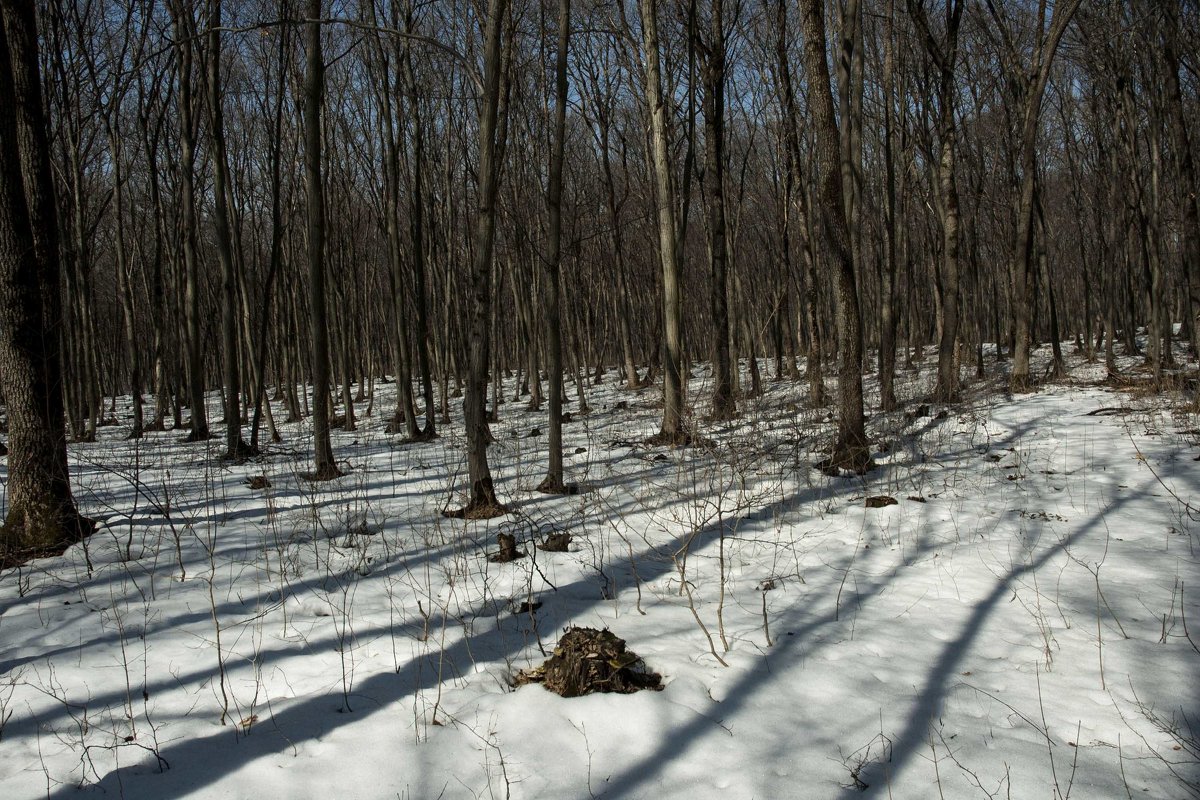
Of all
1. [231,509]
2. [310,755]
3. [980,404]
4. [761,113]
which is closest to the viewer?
[310,755]

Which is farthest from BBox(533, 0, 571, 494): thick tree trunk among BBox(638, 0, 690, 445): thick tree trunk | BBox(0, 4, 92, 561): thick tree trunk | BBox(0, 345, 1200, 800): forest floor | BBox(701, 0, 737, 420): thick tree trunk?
BBox(701, 0, 737, 420): thick tree trunk

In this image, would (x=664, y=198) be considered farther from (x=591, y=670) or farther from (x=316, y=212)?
(x=591, y=670)

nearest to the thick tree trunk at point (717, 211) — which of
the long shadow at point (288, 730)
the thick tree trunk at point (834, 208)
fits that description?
the thick tree trunk at point (834, 208)

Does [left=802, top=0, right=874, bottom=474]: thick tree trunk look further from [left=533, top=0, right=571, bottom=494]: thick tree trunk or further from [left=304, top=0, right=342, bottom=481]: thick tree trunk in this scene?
[left=304, top=0, right=342, bottom=481]: thick tree trunk

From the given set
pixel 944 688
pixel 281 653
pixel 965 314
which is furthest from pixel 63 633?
pixel 965 314

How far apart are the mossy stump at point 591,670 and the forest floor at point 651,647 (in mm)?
74

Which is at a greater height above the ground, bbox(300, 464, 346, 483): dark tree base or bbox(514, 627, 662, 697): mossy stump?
bbox(300, 464, 346, 483): dark tree base

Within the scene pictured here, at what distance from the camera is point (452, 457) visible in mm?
9820

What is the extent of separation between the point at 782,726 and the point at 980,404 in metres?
10.1

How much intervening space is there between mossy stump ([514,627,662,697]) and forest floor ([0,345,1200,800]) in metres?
0.07

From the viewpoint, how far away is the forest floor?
2.61 meters

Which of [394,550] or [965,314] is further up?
[965,314]

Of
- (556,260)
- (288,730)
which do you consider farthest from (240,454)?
(288,730)

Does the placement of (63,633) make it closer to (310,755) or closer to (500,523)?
(310,755)
